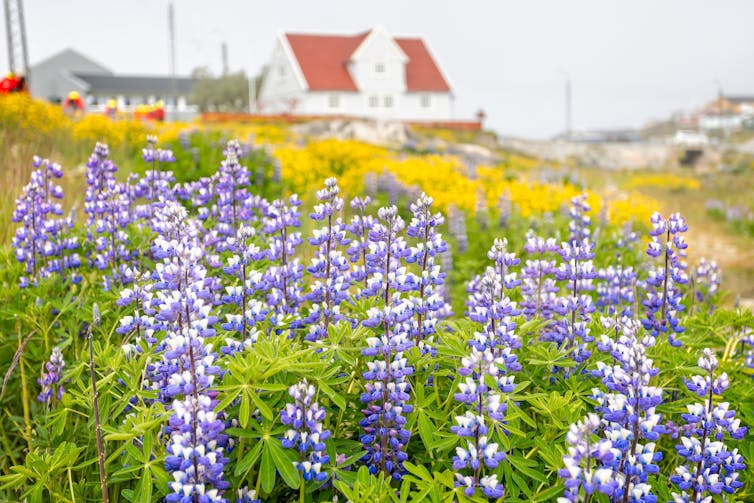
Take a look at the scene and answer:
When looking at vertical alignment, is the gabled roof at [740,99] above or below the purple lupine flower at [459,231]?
above

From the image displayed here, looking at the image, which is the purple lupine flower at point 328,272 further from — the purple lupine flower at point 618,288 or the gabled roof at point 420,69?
the gabled roof at point 420,69

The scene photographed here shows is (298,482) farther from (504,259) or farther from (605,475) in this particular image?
(504,259)

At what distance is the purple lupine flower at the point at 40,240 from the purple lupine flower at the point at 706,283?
4135mm

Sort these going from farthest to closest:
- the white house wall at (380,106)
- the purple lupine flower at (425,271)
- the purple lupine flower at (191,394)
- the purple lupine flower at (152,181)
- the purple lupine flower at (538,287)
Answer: the white house wall at (380,106) < the purple lupine flower at (152,181) < the purple lupine flower at (538,287) < the purple lupine flower at (425,271) < the purple lupine flower at (191,394)

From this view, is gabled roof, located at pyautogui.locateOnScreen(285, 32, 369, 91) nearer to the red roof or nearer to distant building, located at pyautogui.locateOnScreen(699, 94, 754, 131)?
the red roof

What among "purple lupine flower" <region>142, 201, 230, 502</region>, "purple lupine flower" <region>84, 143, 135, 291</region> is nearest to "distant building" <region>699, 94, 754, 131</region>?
"purple lupine flower" <region>84, 143, 135, 291</region>

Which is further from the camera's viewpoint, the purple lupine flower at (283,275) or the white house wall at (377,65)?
the white house wall at (377,65)

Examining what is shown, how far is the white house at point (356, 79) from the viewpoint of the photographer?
49375 millimetres

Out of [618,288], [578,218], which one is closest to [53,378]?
[618,288]

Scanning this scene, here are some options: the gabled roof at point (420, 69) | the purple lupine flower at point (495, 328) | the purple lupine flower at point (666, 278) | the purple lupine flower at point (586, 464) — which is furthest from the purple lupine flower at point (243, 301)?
the gabled roof at point (420, 69)

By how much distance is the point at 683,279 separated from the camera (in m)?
3.63

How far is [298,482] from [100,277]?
278 cm

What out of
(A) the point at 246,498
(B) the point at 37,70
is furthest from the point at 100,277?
(B) the point at 37,70

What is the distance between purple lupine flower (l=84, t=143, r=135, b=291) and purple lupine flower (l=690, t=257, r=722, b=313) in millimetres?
3782
